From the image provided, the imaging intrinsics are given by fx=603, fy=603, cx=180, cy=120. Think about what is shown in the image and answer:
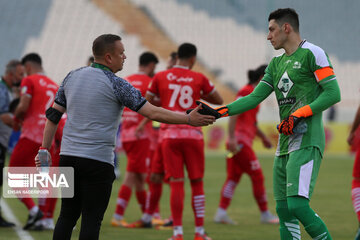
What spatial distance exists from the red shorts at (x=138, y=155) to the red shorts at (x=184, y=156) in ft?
4.65

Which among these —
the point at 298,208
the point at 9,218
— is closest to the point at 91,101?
the point at 298,208

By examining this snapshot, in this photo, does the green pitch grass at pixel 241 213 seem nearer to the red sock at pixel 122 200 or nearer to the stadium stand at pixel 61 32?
the red sock at pixel 122 200

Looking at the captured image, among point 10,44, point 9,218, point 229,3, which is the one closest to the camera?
point 9,218

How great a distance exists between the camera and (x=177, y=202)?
25.4ft

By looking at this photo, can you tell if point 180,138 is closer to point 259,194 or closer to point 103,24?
point 259,194

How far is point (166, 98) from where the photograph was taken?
7.92m

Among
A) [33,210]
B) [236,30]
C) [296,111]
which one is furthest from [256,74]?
[236,30]

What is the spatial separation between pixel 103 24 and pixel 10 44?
217 inches

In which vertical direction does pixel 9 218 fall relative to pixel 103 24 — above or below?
below

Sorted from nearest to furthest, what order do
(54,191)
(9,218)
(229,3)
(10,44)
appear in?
(54,191) < (9,218) < (10,44) < (229,3)

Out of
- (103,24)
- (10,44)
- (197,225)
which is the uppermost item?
(103,24)

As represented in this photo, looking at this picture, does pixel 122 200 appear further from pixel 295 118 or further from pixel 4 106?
pixel 295 118

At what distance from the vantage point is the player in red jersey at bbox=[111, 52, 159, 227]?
9.13m

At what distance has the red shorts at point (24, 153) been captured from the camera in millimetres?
8352
